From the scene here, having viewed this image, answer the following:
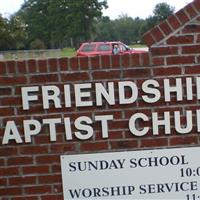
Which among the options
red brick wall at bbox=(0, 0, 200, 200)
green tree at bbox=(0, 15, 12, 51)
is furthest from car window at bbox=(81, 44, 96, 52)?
red brick wall at bbox=(0, 0, 200, 200)

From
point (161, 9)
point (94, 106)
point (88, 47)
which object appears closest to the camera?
point (94, 106)

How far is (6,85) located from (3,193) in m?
0.96

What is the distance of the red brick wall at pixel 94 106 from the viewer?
162 inches

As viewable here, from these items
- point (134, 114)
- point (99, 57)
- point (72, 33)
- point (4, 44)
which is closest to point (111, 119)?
point (134, 114)

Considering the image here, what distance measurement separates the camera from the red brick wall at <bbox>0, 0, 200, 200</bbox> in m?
4.11

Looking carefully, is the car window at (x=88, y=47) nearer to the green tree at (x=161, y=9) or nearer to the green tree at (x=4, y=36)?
the green tree at (x=4, y=36)

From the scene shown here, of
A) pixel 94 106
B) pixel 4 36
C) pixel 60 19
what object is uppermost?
pixel 60 19

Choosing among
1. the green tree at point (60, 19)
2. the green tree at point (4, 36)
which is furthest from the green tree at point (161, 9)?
the green tree at point (4, 36)

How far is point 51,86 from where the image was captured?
4.09 metres

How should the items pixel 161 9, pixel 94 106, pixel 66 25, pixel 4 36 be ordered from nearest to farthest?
pixel 94 106
pixel 4 36
pixel 66 25
pixel 161 9

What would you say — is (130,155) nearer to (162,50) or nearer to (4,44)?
(162,50)

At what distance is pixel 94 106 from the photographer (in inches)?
163

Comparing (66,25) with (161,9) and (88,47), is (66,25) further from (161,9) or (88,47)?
(88,47)

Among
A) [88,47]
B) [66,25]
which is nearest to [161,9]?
[66,25]
